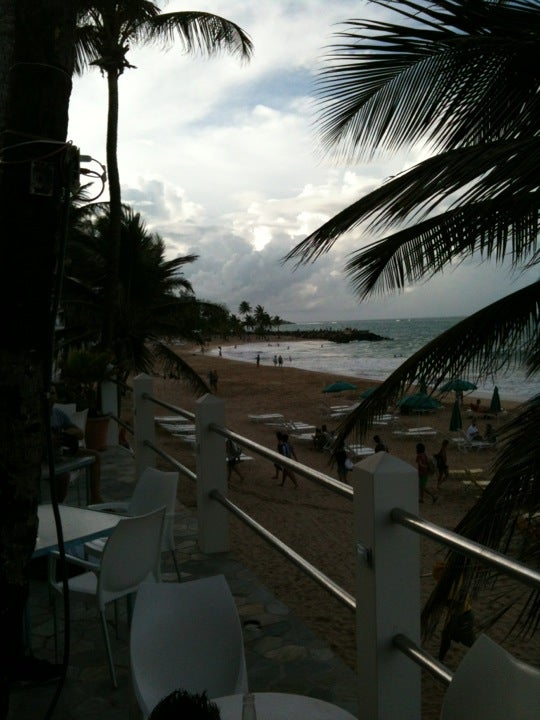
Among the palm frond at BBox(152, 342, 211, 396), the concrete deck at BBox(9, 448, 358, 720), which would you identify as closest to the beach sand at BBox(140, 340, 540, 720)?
the concrete deck at BBox(9, 448, 358, 720)

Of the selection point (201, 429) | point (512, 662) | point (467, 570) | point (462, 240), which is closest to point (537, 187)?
point (462, 240)

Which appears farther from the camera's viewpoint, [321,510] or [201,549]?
[321,510]

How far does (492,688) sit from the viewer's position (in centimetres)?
159

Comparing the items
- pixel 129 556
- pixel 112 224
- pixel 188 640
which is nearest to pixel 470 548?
pixel 188 640

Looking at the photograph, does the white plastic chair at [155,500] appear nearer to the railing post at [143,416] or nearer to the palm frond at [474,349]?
the palm frond at [474,349]

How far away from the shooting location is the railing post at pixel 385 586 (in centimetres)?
237

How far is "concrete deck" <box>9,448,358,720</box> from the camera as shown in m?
3.14

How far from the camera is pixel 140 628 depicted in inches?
88.5

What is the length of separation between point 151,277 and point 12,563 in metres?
17.3

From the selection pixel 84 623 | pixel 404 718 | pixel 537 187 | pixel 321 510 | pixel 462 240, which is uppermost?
pixel 537 187

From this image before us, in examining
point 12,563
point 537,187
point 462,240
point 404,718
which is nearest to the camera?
point 12,563

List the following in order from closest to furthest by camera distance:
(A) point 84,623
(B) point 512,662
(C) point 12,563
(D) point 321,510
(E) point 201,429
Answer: (B) point 512,662 < (C) point 12,563 < (A) point 84,623 < (E) point 201,429 < (D) point 321,510

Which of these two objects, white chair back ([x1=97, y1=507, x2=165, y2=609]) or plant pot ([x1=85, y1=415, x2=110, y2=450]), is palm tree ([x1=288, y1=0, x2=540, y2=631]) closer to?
white chair back ([x1=97, y1=507, x2=165, y2=609])

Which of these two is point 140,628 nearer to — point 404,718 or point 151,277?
point 404,718
